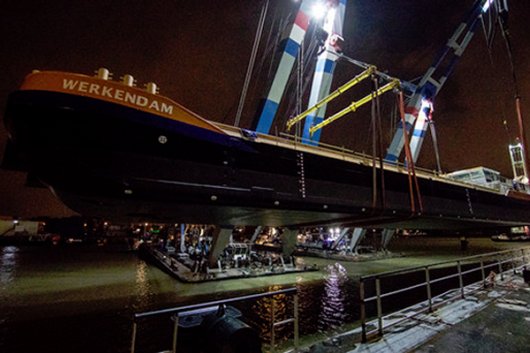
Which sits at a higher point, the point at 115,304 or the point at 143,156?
the point at 143,156

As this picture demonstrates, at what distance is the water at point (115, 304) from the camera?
18.9 feet

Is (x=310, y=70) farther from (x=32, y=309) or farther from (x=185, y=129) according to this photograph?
(x=32, y=309)

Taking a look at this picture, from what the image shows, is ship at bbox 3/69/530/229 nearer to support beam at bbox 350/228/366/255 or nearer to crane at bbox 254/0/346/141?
crane at bbox 254/0/346/141

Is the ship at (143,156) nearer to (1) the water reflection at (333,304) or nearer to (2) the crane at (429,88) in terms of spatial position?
(1) the water reflection at (333,304)

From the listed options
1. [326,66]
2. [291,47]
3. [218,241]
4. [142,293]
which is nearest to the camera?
[142,293]

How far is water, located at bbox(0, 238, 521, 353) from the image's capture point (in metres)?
5.76

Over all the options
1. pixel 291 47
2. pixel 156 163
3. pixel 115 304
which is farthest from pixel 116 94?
pixel 291 47

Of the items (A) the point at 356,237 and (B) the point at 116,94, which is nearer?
(B) the point at 116,94

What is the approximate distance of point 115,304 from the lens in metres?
8.53

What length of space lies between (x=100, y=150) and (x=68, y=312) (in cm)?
669

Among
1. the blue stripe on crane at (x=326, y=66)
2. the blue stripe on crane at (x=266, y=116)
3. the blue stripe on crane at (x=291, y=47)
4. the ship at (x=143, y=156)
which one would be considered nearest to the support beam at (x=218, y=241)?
the blue stripe on crane at (x=266, y=116)

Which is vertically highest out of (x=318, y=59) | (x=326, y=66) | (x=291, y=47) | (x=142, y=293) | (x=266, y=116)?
(x=318, y=59)

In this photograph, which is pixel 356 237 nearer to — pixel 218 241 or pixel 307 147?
pixel 218 241

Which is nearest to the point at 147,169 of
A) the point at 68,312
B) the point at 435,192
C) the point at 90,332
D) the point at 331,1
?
the point at 90,332
